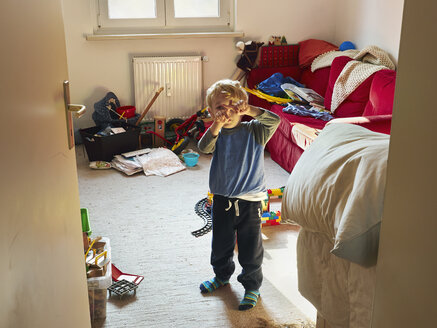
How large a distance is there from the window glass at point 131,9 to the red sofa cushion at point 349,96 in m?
1.76

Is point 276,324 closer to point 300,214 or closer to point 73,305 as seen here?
point 300,214

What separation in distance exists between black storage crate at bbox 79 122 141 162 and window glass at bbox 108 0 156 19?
104 cm

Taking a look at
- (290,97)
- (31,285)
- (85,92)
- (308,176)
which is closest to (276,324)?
(308,176)

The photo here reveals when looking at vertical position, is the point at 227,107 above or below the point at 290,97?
above

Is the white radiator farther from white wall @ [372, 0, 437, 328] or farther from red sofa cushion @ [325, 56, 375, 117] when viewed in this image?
white wall @ [372, 0, 437, 328]

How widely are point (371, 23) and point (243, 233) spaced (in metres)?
2.86

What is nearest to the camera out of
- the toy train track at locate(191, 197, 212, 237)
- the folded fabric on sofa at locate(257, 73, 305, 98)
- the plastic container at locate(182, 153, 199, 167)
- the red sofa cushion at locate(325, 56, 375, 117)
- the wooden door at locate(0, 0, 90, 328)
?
the wooden door at locate(0, 0, 90, 328)

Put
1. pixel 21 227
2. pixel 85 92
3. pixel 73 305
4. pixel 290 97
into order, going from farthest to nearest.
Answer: pixel 85 92 < pixel 290 97 < pixel 73 305 < pixel 21 227

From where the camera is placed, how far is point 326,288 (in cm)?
152

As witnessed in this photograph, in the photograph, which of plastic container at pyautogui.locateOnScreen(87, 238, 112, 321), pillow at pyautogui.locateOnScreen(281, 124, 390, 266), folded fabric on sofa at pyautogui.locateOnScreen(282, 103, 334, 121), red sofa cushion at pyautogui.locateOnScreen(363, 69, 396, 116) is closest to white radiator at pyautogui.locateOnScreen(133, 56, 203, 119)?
folded fabric on sofa at pyautogui.locateOnScreen(282, 103, 334, 121)

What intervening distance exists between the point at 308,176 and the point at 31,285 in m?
0.91

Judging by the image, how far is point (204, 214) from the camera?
3068mm

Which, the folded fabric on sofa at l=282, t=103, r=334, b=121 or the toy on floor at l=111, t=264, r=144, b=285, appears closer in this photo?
the toy on floor at l=111, t=264, r=144, b=285

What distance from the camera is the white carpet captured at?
2.05 metres
